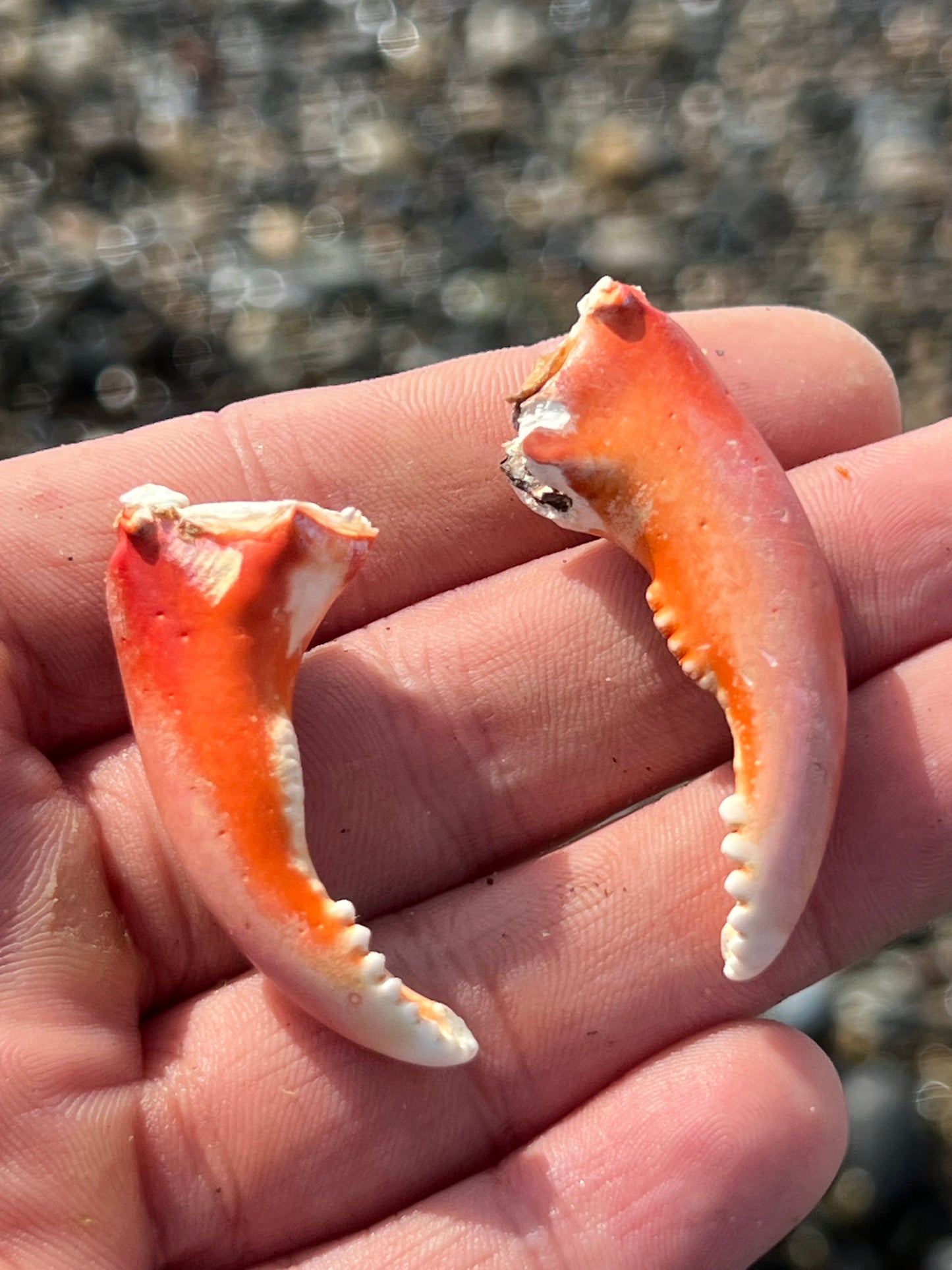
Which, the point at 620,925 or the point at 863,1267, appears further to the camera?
the point at 863,1267

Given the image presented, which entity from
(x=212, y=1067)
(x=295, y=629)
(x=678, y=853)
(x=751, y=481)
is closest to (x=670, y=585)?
(x=751, y=481)

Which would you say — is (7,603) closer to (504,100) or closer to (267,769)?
(267,769)

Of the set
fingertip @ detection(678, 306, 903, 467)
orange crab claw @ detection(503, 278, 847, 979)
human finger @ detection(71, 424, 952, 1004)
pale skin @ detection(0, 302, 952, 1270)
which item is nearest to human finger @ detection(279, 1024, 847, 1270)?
pale skin @ detection(0, 302, 952, 1270)

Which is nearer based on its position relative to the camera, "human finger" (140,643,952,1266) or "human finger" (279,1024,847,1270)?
"human finger" (279,1024,847,1270)

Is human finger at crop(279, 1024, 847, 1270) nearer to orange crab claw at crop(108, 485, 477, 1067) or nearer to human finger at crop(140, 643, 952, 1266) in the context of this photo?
human finger at crop(140, 643, 952, 1266)

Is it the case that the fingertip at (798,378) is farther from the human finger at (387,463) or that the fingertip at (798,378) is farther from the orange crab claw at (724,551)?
the orange crab claw at (724,551)

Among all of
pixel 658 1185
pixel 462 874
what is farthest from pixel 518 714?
pixel 658 1185
